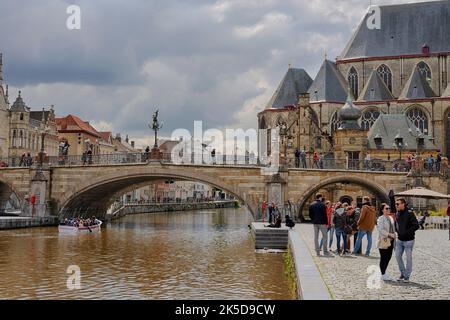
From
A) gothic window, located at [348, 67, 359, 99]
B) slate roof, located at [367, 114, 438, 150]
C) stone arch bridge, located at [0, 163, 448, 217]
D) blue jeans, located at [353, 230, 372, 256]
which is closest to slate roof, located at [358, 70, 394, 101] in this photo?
gothic window, located at [348, 67, 359, 99]

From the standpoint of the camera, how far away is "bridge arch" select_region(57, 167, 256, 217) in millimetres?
43750

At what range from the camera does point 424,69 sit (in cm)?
7294

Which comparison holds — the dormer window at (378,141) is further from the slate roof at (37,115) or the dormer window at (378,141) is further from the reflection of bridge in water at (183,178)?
the slate roof at (37,115)

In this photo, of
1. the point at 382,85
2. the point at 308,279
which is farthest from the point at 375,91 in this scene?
the point at 308,279

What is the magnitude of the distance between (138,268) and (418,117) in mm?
50737

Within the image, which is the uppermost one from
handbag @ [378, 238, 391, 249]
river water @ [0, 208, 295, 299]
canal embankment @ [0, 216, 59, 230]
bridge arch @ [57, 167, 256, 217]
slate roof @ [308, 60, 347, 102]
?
slate roof @ [308, 60, 347, 102]

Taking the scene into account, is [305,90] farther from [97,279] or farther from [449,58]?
[97,279]

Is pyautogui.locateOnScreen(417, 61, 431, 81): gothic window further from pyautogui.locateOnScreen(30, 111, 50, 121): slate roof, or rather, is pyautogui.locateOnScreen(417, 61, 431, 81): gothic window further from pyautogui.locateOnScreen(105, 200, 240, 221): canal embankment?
pyautogui.locateOnScreen(30, 111, 50, 121): slate roof

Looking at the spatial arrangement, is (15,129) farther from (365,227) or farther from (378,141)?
(365,227)

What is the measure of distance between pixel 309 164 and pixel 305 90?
32.0m

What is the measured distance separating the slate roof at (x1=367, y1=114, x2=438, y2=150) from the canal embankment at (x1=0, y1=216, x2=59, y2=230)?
97.8 ft

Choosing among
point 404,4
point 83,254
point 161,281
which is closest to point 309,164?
point 83,254

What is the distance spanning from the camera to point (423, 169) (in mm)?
43219
